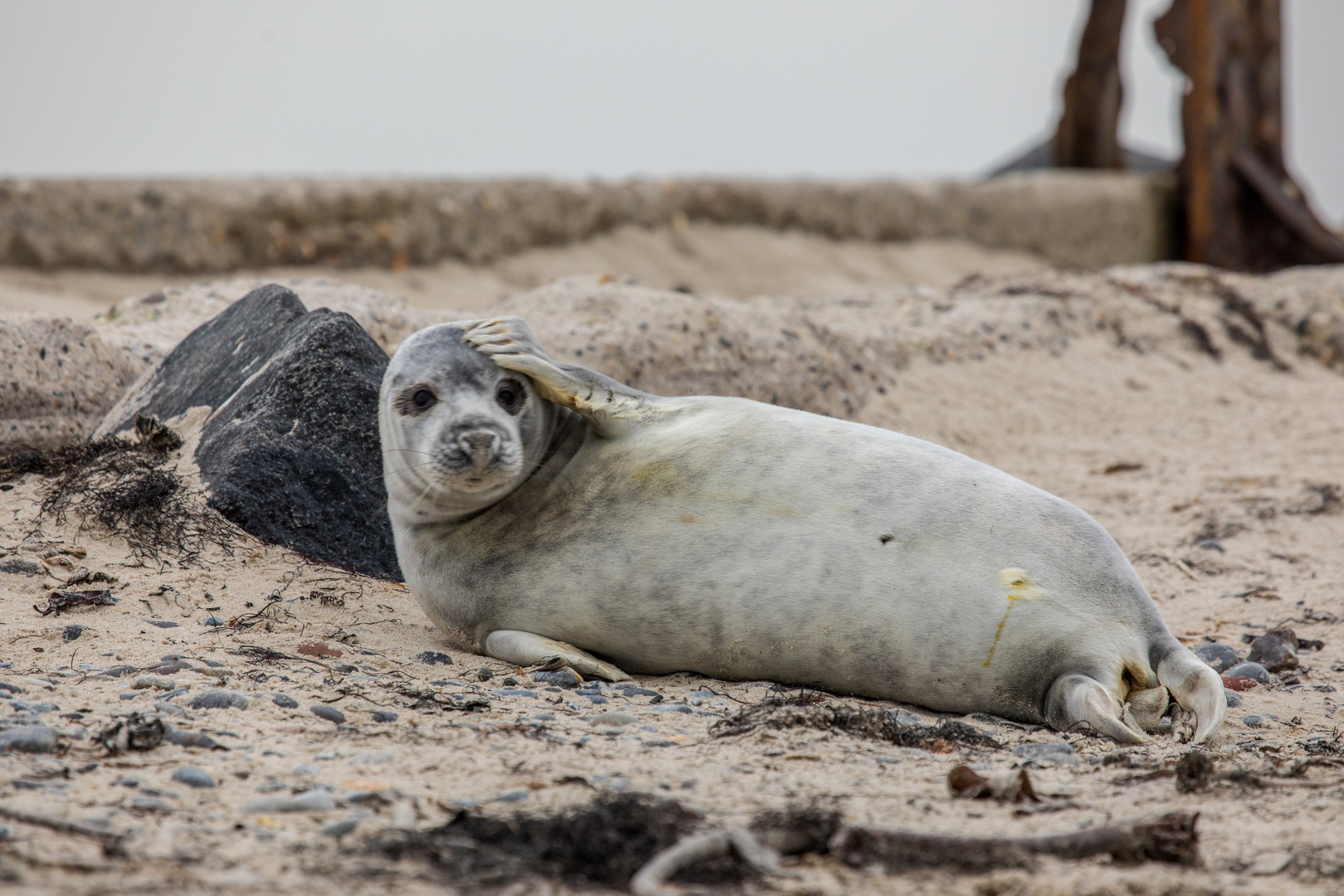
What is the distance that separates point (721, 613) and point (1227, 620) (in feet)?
7.02

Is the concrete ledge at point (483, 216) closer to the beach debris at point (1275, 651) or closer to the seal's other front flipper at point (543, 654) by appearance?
the seal's other front flipper at point (543, 654)

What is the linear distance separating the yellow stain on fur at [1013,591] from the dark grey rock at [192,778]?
1.80m

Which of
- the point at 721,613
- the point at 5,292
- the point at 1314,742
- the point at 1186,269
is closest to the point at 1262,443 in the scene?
the point at 1186,269

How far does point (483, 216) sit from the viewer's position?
36.0 ft

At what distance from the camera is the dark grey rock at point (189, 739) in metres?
2.28

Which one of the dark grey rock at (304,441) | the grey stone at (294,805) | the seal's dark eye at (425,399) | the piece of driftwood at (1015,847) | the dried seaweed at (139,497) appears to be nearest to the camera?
the piece of driftwood at (1015,847)

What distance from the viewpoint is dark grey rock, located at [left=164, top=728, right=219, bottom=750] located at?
2.28 metres

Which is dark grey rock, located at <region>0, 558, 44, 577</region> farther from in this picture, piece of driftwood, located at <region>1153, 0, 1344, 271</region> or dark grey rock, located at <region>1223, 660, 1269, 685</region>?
piece of driftwood, located at <region>1153, 0, 1344, 271</region>

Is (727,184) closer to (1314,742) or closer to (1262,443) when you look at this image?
(1262,443)

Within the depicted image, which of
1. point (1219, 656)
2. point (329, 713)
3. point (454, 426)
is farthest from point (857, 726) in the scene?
point (1219, 656)

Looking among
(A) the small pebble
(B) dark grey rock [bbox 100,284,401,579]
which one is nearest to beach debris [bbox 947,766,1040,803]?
(A) the small pebble

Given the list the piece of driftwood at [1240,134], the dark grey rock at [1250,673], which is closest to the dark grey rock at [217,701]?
the dark grey rock at [1250,673]

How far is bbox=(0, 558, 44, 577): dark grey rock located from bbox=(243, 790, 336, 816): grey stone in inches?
74.9

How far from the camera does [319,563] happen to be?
3.90m
